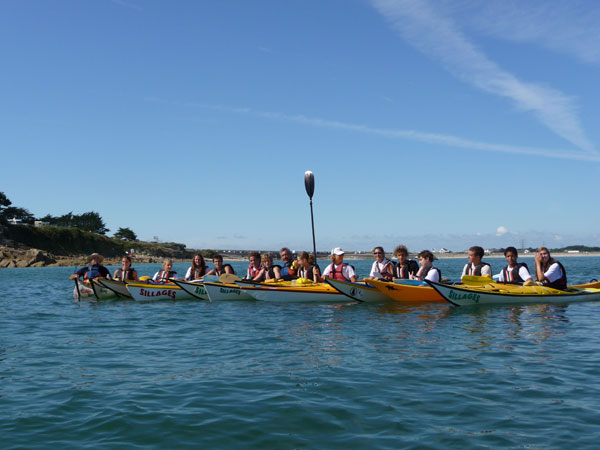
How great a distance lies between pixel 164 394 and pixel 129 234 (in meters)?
133

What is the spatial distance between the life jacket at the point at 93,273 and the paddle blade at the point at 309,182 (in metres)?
8.90

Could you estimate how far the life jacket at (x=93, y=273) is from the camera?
762 inches

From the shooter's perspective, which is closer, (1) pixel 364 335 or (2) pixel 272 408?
(2) pixel 272 408

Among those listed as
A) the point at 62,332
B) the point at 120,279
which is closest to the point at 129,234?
the point at 120,279

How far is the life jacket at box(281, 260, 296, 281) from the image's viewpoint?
18719mm

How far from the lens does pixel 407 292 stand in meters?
16.2

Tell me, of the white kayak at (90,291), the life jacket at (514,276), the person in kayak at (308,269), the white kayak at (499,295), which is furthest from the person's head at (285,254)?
the life jacket at (514,276)

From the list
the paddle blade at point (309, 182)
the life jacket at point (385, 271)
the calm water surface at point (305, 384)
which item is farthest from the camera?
the paddle blade at point (309, 182)

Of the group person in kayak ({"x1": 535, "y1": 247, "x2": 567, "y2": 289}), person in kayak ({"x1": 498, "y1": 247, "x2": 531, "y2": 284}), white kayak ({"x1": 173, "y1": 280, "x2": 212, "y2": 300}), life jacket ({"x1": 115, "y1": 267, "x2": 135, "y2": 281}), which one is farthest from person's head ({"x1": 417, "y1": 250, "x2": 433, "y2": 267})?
life jacket ({"x1": 115, "y1": 267, "x2": 135, "y2": 281})

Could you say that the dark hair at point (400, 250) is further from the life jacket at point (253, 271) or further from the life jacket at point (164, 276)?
the life jacket at point (164, 276)

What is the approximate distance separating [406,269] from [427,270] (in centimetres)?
95

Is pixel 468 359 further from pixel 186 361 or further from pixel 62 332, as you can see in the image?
pixel 62 332

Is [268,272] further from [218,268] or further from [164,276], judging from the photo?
[164,276]

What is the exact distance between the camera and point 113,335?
11.1m
